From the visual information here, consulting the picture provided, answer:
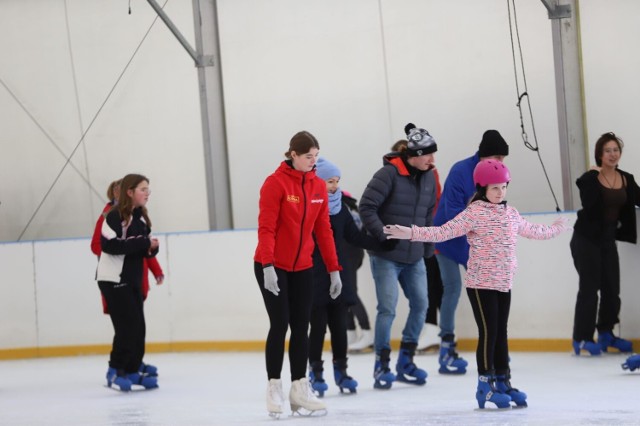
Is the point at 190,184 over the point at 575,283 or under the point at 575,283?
over

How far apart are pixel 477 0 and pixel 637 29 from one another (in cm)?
158

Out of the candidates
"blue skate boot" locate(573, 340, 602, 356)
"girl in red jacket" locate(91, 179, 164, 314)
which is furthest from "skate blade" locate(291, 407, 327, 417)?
"blue skate boot" locate(573, 340, 602, 356)

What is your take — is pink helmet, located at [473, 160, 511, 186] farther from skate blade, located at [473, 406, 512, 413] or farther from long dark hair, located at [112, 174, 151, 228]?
long dark hair, located at [112, 174, 151, 228]

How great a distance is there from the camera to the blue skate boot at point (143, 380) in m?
7.28

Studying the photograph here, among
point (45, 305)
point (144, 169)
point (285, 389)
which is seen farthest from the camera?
point (144, 169)

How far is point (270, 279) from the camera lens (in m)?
5.29

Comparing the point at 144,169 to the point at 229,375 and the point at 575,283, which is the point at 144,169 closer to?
the point at 229,375

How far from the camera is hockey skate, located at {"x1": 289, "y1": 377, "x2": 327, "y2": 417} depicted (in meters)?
5.52

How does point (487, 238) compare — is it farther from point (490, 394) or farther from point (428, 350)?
point (428, 350)

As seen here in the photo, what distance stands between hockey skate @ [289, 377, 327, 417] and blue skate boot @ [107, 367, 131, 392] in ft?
6.45

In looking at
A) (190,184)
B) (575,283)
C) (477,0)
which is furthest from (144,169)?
(575,283)

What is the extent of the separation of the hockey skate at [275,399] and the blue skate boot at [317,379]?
774 mm

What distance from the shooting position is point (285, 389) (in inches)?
270

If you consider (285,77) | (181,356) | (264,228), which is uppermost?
(285,77)
